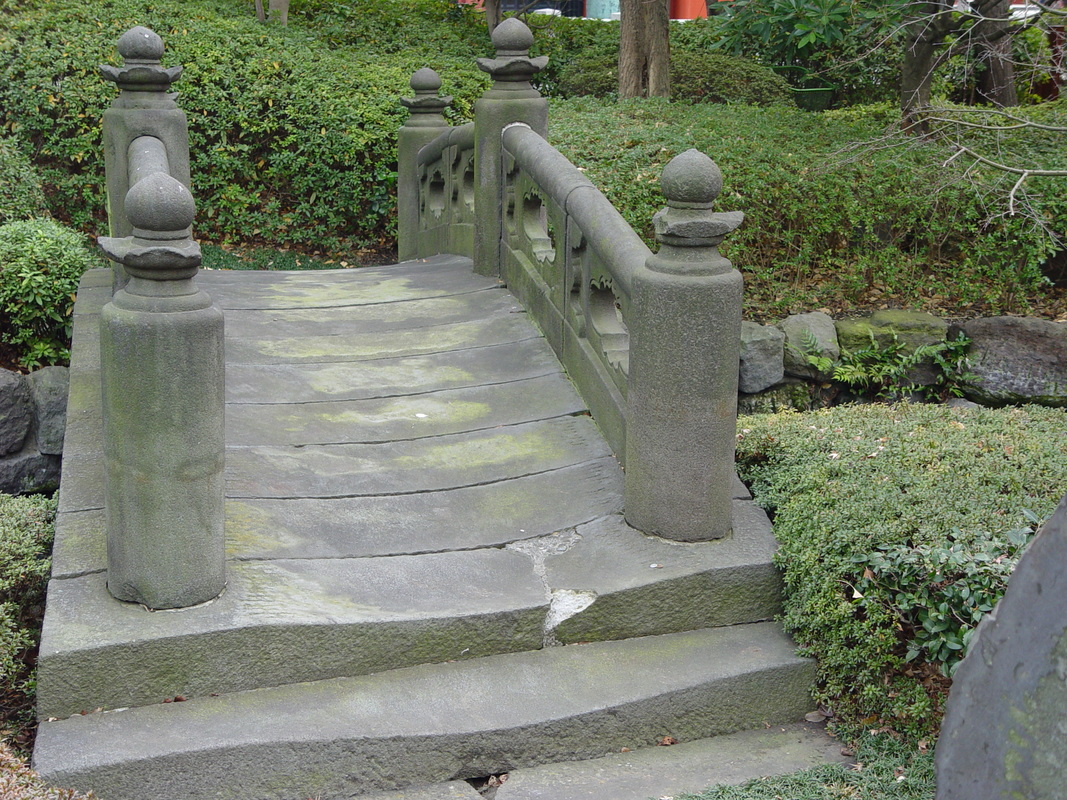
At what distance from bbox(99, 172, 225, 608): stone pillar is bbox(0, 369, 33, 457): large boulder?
3452 millimetres

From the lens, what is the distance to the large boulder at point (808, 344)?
751 centimetres

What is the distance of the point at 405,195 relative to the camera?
32.9 ft

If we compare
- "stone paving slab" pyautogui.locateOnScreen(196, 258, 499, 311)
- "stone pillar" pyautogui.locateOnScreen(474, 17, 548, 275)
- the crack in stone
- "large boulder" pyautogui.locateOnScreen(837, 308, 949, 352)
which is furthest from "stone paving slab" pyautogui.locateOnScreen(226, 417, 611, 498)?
"large boulder" pyautogui.locateOnScreen(837, 308, 949, 352)

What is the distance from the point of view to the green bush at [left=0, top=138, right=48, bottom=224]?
28.2 feet

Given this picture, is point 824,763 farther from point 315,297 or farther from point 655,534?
point 315,297

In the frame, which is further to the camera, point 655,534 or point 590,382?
point 590,382

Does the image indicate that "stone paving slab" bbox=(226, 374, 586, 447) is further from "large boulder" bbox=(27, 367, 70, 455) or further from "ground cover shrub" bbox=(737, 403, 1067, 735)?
"large boulder" bbox=(27, 367, 70, 455)

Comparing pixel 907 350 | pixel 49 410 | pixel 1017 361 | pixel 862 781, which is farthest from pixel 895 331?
pixel 49 410

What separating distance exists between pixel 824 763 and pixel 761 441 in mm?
1709

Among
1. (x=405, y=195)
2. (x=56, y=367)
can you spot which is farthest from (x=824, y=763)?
(x=405, y=195)

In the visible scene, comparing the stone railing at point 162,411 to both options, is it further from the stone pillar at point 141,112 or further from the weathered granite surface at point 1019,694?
the weathered granite surface at point 1019,694

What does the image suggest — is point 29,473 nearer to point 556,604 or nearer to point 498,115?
point 498,115

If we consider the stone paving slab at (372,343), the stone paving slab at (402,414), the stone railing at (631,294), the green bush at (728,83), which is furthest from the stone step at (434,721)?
the green bush at (728,83)

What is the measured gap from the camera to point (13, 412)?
23.2ft
